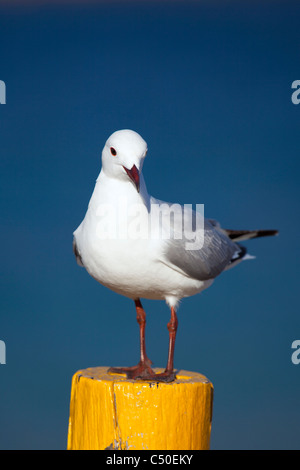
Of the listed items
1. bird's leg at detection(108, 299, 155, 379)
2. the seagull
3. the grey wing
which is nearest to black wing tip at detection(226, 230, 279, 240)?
the grey wing

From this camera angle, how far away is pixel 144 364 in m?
4.31

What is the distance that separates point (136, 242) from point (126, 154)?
1.63 feet

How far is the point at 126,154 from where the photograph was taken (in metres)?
3.86

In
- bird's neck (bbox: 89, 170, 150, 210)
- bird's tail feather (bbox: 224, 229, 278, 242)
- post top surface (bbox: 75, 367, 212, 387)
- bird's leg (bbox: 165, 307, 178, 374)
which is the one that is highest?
bird's neck (bbox: 89, 170, 150, 210)

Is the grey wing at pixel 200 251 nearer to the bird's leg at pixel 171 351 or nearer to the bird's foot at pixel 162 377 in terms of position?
the bird's leg at pixel 171 351

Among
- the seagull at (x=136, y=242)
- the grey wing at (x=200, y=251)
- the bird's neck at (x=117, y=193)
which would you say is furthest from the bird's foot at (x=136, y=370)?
the bird's neck at (x=117, y=193)

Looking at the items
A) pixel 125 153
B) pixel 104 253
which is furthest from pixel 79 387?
pixel 125 153

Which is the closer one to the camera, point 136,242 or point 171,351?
point 136,242

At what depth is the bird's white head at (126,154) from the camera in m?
3.85

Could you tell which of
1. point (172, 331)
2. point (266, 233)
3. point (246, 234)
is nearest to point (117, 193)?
point (172, 331)

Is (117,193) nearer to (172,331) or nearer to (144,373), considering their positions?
(172,331)

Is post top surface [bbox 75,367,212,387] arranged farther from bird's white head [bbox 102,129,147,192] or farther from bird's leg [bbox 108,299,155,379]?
bird's white head [bbox 102,129,147,192]

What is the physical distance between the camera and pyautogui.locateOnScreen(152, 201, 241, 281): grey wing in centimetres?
402

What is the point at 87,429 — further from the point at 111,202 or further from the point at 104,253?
the point at 111,202
